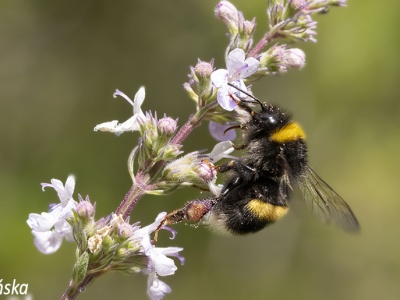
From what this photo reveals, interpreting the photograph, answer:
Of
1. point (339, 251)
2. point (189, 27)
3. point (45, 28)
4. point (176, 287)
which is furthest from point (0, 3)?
point (339, 251)

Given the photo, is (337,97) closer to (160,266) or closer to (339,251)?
(339,251)

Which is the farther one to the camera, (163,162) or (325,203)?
(325,203)

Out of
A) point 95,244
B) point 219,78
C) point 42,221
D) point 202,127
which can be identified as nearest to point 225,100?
point 219,78

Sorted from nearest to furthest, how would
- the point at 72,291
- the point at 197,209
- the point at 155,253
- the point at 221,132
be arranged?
the point at 72,291 < the point at 155,253 < the point at 197,209 < the point at 221,132

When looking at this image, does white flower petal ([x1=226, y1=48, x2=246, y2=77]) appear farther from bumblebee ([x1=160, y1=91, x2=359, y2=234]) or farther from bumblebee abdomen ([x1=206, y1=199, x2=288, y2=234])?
bumblebee abdomen ([x1=206, y1=199, x2=288, y2=234])

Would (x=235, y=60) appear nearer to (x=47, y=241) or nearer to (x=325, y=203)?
(x=325, y=203)
